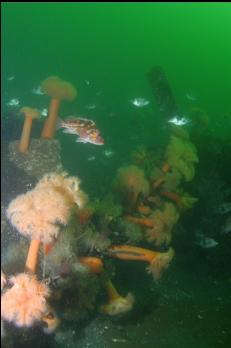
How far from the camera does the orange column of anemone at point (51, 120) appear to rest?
27.0ft

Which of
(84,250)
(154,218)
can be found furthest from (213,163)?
(84,250)

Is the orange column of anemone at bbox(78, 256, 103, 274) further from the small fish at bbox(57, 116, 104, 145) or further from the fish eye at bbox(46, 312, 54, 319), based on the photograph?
the small fish at bbox(57, 116, 104, 145)

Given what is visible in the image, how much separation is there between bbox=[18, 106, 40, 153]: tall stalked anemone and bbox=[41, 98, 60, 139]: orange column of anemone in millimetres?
683

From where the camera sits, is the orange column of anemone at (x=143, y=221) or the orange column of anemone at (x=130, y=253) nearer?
the orange column of anemone at (x=130, y=253)

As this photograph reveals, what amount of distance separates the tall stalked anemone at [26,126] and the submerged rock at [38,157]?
0.39ft

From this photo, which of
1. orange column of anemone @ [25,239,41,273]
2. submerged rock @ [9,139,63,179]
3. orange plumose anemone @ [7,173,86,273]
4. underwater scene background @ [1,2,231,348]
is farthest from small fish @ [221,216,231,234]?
orange column of anemone @ [25,239,41,273]

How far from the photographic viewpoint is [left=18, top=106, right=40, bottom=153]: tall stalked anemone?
288 inches

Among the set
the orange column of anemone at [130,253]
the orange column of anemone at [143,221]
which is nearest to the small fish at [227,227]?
the orange column of anemone at [143,221]

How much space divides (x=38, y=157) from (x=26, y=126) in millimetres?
732

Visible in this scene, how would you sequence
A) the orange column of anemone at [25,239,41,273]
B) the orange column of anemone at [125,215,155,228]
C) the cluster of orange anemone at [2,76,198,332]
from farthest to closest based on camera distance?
the orange column of anemone at [125,215,155,228] → the orange column of anemone at [25,239,41,273] → the cluster of orange anemone at [2,76,198,332]

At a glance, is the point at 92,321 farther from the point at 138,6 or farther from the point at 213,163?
the point at 138,6

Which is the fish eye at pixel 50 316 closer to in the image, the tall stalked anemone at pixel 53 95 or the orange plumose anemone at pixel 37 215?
the orange plumose anemone at pixel 37 215

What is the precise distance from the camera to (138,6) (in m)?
155

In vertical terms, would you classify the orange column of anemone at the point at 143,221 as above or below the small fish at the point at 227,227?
above
